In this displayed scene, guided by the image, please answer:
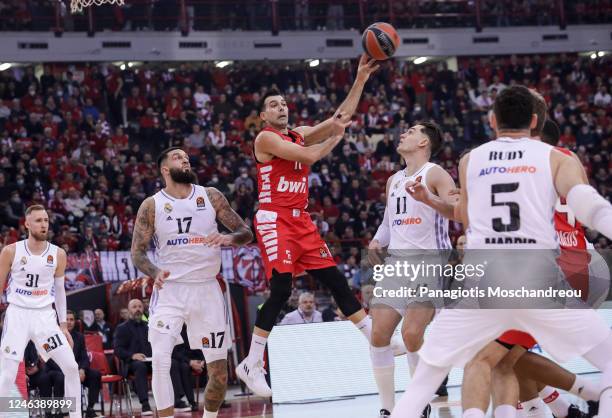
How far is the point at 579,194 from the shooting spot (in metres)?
5.42

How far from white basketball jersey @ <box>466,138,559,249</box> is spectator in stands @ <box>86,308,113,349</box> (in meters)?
10.9

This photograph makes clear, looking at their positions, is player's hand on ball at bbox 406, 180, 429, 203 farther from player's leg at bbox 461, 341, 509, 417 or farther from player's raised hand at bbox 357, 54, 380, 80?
player's raised hand at bbox 357, 54, 380, 80

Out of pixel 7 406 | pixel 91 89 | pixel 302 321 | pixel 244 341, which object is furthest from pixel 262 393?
pixel 91 89

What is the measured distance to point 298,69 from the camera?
32688mm

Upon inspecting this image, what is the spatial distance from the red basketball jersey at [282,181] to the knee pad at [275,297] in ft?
2.18

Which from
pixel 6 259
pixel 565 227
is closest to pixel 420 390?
pixel 565 227

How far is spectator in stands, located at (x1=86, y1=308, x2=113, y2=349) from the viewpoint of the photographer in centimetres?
1564

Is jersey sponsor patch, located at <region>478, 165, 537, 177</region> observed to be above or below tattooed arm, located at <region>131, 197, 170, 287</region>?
above

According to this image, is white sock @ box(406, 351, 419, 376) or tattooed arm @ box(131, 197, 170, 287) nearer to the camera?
white sock @ box(406, 351, 419, 376)

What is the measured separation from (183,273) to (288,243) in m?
1.05

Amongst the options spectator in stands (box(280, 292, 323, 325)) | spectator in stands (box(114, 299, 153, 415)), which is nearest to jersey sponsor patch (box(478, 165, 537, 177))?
spectator in stands (box(114, 299, 153, 415))

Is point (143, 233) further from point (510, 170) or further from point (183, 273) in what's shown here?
point (510, 170)

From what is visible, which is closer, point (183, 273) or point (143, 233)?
point (183, 273)

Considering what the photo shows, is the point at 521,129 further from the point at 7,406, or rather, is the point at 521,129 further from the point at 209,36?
the point at 209,36
